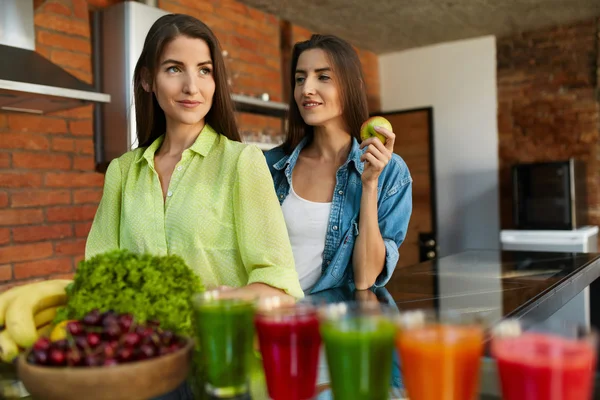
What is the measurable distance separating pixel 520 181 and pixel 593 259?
2.09 metres

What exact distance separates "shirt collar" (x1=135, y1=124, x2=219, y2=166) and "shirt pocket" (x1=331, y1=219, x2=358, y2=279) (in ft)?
2.04

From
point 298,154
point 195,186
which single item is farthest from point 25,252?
point 195,186

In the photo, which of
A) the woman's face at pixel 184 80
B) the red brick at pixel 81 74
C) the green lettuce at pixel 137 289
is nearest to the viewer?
the green lettuce at pixel 137 289

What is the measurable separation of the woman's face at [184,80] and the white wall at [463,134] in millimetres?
4178

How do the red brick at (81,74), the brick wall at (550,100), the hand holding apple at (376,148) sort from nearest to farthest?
the hand holding apple at (376,148) < the red brick at (81,74) < the brick wall at (550,100)

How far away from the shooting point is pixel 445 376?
1.97ft

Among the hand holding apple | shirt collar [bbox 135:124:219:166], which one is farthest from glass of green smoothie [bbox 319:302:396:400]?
the hand holding apple

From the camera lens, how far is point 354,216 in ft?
6.00

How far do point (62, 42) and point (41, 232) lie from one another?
3.29 ft

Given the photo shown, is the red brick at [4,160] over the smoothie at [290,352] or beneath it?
over

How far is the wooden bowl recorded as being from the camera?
0.70 m

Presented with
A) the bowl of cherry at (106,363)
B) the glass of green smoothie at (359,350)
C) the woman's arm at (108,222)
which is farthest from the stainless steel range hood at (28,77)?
the glass of green smoothie at (359,350)

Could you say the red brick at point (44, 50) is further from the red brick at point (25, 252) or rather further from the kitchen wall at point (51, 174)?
the red brick at point (25, 252)

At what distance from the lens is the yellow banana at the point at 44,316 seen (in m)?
1.07
